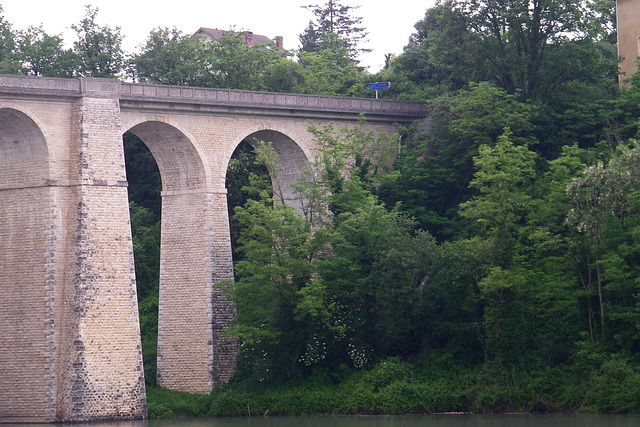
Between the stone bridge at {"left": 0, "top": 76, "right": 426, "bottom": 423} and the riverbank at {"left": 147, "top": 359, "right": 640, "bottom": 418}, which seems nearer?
the riverbank at {"left": 147, "top": 359, "right": 640, "bottom": 418}

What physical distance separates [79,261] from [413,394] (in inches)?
510

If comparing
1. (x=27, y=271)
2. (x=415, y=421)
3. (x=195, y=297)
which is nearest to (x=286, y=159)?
(x=195, y=297)

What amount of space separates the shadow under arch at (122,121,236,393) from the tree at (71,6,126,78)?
17.1 meters

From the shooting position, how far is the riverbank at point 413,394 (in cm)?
4000

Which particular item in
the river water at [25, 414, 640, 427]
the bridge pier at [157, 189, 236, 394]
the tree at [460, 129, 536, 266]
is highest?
the tree at [460, 129, 536, 266]

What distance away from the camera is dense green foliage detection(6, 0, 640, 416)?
41125 mm

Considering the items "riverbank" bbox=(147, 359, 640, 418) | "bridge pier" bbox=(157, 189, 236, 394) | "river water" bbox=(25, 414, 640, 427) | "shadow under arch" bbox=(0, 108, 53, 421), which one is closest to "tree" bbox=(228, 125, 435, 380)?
"bridge pier" bbox=(157, 189, 236, 394)

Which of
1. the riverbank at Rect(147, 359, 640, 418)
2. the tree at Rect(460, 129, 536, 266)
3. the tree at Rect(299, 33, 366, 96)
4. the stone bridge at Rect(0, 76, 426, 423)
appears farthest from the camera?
the tree at Rect(299, 33, 366, 96)

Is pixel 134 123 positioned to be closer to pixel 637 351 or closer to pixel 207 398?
pixel 207 398

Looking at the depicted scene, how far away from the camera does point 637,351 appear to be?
4031cm

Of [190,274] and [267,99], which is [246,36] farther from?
[190,274]

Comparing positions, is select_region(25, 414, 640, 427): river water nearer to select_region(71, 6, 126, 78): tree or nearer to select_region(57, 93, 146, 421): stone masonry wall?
select_region(57, 93, 146, 421): stone masonry wall

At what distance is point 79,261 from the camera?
135 ft

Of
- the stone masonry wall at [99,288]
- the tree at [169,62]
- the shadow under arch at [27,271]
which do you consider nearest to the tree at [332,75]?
the tree at [169,62]
